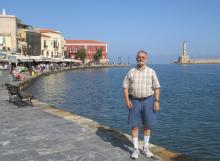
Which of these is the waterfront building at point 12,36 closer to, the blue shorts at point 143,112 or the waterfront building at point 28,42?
the waterfront building at point 28,42

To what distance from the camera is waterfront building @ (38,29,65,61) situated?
98188 millimetres

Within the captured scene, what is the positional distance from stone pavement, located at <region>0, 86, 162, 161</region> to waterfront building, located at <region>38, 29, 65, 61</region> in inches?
3404

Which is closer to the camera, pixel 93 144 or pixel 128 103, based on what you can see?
pixel 128 103

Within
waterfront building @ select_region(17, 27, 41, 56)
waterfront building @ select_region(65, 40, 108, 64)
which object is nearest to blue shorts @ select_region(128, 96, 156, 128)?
waterfront building @ select_region(17, 27, 41, 56)

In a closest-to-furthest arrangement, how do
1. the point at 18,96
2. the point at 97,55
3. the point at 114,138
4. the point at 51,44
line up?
the point at 114,138 → the point at 18,96 → the point at 51,44 → the point at 97,55

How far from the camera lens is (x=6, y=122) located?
10.4m

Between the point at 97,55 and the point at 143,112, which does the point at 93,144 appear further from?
the point at 97,55

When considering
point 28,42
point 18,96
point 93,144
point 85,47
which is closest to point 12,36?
point 28,42

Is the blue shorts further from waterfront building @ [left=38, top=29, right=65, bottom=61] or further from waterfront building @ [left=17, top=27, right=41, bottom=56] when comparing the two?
waterfront building @ [left=38, top=29, right=65, bottom=61]

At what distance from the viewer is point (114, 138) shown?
8133mm

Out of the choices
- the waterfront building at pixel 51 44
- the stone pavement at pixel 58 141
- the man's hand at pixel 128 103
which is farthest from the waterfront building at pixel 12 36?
the man's hand at pixel 128 103

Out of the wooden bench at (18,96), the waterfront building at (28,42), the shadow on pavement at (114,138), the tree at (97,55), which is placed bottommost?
the shadow on pavement at (114,138)

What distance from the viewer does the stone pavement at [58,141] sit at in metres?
6.73

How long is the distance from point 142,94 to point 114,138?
1958 mm
